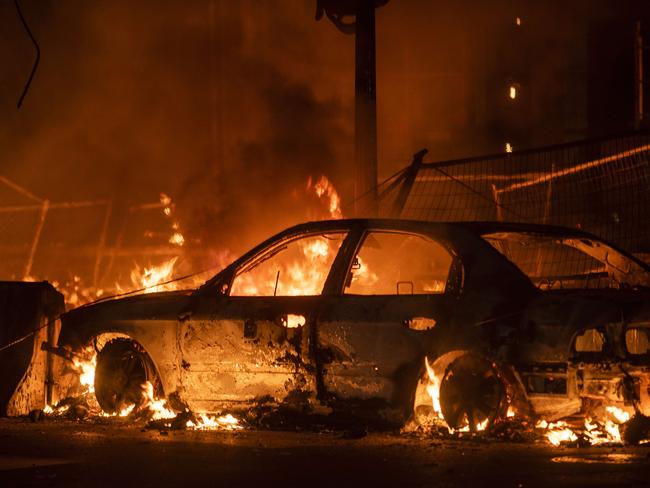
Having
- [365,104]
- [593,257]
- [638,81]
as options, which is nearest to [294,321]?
[593,257]

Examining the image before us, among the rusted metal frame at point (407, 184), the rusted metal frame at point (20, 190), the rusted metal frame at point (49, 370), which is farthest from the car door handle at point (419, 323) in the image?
the rusted metal frame at point (20, 190)

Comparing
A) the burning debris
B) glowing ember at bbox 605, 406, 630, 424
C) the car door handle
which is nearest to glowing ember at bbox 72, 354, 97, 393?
the car door handle

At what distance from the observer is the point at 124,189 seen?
2252cm

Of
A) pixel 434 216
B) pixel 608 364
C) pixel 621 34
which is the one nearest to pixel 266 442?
pixel 608 364

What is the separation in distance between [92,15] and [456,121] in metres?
14.2

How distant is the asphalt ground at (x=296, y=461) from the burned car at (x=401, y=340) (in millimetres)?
289

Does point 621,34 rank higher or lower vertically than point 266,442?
higher

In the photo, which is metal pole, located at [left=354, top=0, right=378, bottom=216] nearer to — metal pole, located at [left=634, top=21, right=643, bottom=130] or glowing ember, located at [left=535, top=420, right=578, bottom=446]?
metal pole, located at [left=634, top=21, right=643, bottom=130]

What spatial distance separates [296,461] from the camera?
694 centimetres

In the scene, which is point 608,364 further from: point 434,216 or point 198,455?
point 434,216

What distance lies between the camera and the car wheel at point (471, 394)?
7.66 metres

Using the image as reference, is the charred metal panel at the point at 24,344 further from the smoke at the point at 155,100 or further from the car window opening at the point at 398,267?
the smoke at the point at 155,100

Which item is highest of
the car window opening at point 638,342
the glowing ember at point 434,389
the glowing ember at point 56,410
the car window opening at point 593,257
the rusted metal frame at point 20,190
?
the rusted metal frame at point 20,190

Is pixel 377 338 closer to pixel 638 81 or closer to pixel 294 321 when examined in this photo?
pixel 294 321
